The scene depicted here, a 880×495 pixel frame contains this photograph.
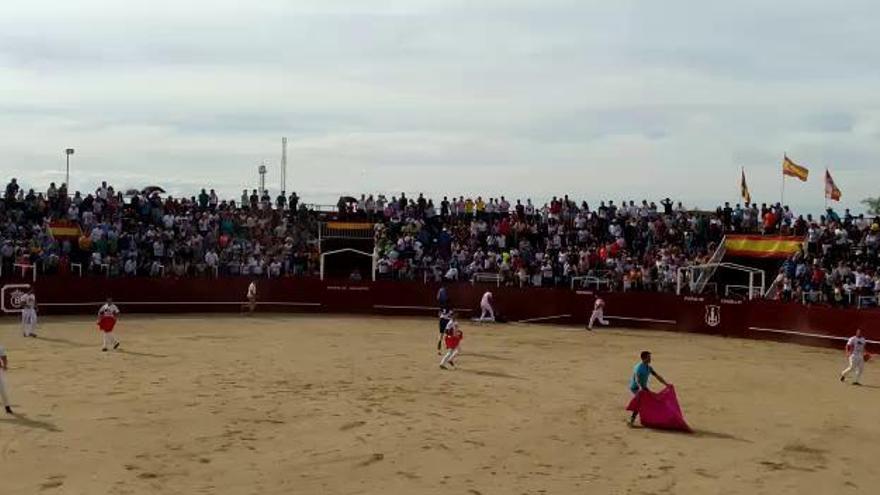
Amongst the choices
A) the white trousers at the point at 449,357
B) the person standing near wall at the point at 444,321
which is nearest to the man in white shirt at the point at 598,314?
the person standing near wall at the point at 444,321

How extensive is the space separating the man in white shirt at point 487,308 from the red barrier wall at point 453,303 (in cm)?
87

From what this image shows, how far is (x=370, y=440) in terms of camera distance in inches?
589

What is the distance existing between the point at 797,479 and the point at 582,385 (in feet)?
26.3

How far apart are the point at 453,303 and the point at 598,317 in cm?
625

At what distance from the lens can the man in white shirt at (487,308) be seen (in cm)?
3650

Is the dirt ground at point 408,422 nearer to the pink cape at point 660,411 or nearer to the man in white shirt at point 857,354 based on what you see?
the pink cape at point 660,411

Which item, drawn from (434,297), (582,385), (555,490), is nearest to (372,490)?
(555,490)

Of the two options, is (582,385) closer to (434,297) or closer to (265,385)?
(265,385)

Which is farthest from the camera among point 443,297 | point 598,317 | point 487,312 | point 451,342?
point 487,312

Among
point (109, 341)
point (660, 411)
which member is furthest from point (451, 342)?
point (109, 341)

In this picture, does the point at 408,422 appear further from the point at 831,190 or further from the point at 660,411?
the point at 831,190

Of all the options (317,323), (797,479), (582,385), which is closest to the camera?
(797,479)

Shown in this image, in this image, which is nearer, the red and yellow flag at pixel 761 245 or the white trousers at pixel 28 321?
the white trousers at pixel 28 321

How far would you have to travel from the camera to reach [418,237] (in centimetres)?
4259
